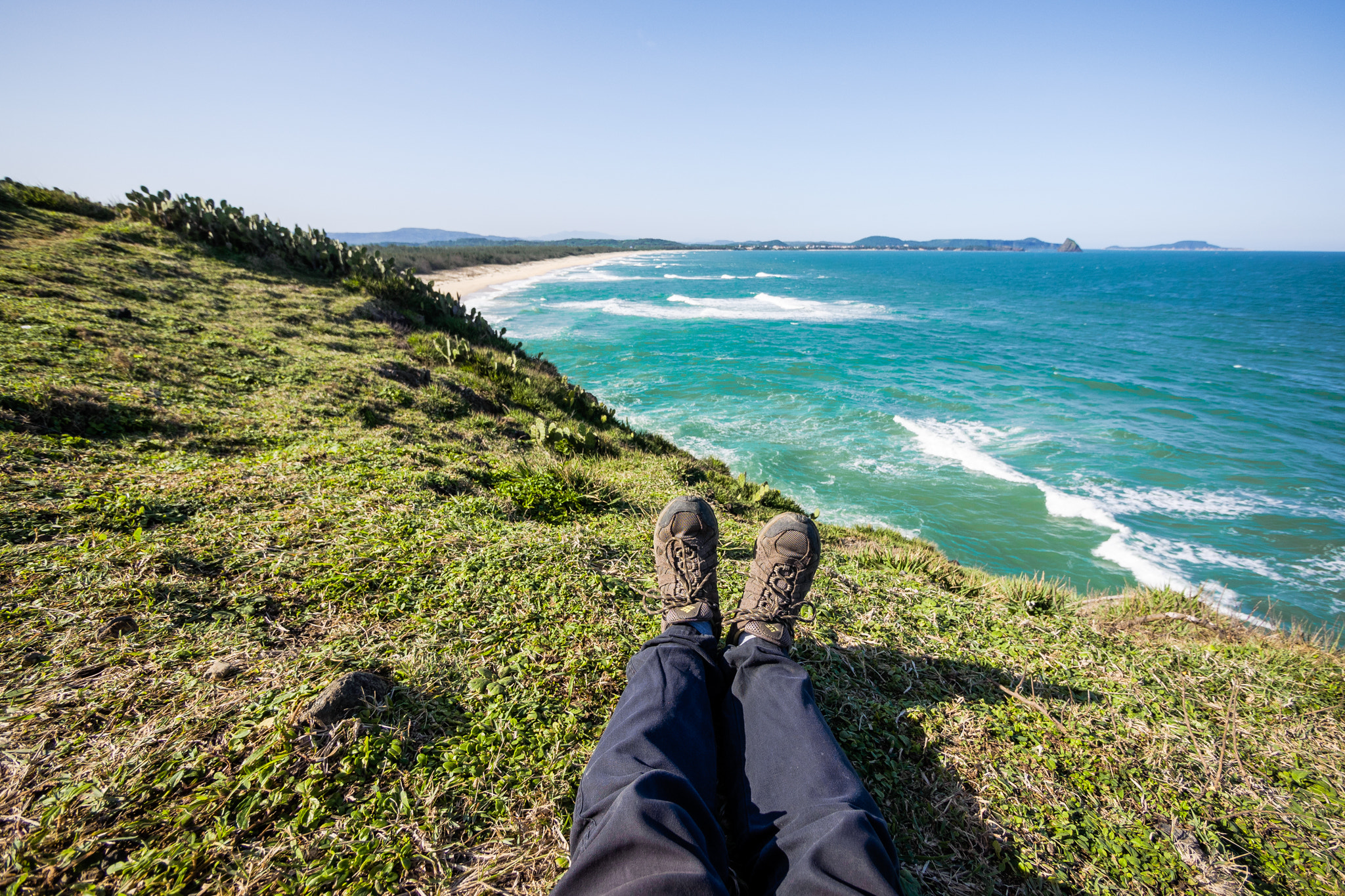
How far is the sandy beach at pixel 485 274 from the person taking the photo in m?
46.5

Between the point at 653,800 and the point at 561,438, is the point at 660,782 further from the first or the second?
the point at 561,438

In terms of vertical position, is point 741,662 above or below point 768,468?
above

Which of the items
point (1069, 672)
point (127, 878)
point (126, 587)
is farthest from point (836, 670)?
point (126, 587)

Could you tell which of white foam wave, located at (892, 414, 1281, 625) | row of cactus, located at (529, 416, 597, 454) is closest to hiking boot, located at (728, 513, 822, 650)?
row of cactus, located at (529, 416, 597, 454)

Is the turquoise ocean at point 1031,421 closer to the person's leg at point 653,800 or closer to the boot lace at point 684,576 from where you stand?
the boot lace at point 684,576

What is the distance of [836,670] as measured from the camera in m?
2.83

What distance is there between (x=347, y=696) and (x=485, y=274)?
68407 mm

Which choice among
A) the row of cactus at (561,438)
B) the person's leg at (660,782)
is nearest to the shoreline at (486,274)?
the row of cactus at (561,438)

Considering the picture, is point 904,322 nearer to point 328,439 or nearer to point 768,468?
point 768,468

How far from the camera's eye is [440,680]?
92.2 inches

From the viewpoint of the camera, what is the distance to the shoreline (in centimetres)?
4628

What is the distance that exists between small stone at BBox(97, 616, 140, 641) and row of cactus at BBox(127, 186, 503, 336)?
10.0 meters

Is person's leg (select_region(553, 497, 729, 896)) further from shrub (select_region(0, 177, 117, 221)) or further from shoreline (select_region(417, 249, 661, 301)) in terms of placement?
shoreline (select_region(417, 249, 661, 301))

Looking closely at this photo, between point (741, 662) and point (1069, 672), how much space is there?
203 centimetres
